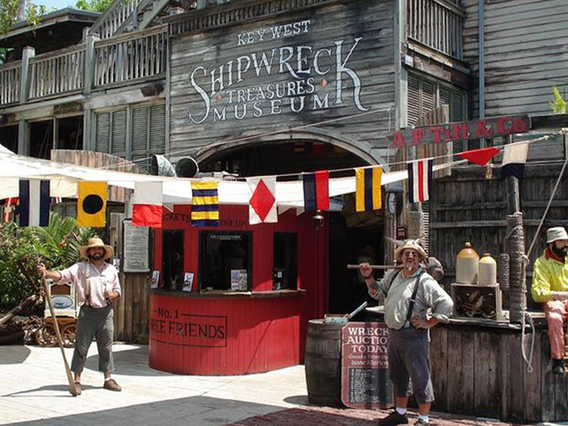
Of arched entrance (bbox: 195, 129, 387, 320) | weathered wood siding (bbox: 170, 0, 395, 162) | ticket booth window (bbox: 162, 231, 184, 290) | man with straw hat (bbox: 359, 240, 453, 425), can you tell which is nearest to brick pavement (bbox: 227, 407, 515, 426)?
man with straw hat (bbox: 359, 240, 453, 425)

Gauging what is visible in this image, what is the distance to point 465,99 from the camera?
42.7 ft

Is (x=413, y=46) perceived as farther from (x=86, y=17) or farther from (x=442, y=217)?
(x=86, y=17)

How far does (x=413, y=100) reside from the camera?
11227 millimetres

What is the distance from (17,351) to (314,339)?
231 inches

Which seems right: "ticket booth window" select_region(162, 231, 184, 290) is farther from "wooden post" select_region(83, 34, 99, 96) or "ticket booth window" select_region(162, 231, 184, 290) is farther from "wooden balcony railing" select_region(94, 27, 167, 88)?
"wooden post" select_region(83, 34, 99, 96)

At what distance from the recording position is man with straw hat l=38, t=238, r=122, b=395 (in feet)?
27.7

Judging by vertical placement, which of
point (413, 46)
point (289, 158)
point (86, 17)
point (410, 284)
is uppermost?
point (86, 17)

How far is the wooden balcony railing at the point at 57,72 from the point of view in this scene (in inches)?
620

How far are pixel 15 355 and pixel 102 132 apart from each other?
581 centimetres

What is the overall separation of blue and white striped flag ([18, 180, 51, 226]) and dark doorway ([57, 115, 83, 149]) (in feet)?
32.0

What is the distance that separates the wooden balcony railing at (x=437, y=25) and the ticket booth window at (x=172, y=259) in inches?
188

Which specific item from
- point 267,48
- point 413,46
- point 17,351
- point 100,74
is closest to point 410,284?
point 413,46

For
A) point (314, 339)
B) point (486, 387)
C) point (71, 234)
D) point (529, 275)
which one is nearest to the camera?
point (486, 387)

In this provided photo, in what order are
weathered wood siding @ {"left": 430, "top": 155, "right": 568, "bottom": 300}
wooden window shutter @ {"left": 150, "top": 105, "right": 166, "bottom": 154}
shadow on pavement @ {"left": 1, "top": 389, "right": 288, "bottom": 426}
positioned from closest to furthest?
shadow on pavement @ {"left": 1, "top": 389, "right": 288, "bottom": 426}, weathered wood siding @ {"left": 430, "top": 155, "right": 568, "bottom": 300}, wooden window shutter @ {"left": 150, "top": 105, "right": 166, "bottom": 154}
